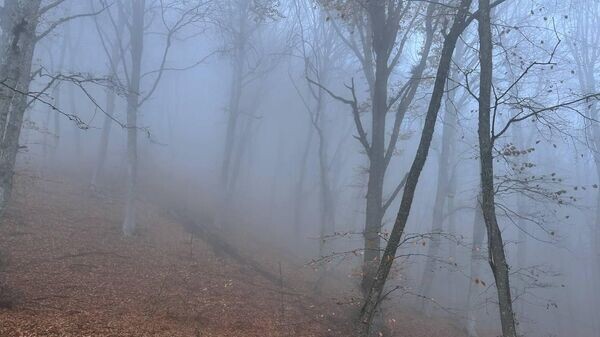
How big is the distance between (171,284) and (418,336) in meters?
6.12

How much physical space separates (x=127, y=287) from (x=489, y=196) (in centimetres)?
742

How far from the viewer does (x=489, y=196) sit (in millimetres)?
6680

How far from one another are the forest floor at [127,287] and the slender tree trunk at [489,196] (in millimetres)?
3941

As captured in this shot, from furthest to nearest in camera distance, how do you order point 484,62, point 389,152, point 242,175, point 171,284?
point 242,175 → point 171,284 → point 389,152 → point 484,62

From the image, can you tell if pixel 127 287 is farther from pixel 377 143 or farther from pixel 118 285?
pixel 377 143

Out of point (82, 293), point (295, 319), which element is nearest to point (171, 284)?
point (82, 293)

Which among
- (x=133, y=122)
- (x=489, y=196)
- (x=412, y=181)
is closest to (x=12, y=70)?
(x=133, y=122)

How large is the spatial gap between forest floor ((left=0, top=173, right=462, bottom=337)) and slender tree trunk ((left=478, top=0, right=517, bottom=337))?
394cm

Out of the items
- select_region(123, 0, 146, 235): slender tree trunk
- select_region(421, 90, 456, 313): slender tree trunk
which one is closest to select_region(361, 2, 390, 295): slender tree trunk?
select_region(421, 90, 456, 313): slender tree trunk

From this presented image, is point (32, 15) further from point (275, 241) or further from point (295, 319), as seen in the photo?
point (275, 241)

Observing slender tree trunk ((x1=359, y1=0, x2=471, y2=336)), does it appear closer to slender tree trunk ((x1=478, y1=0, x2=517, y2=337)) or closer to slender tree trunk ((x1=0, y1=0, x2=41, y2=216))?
slender tree trunk ((x1=478, y1=0, x2=517, y2=337))

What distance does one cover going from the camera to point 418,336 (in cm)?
1123

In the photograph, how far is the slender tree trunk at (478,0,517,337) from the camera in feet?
20.7

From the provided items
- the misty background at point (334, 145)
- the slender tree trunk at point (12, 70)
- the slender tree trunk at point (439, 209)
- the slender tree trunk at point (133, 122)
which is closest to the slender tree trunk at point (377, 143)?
the misty background at point (334, 145)
